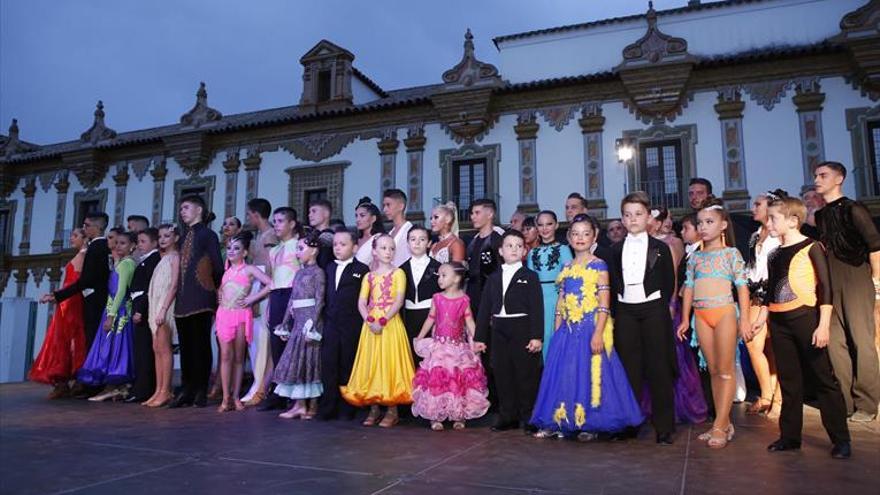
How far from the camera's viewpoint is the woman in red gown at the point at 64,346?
6098 mm

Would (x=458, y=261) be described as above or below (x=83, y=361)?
above

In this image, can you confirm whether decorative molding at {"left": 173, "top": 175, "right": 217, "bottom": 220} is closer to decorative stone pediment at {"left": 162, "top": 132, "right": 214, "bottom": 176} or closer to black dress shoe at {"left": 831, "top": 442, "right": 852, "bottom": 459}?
decorative stone pediment at {"left": 162, "top": 132, "right": 214, "bottom": 176}

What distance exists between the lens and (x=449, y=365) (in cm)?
447

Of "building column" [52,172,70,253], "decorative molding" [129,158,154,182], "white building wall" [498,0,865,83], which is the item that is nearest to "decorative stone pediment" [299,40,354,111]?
"white building wall" [498,0,865,83]

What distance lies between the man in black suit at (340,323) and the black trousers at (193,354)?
139 centimetres

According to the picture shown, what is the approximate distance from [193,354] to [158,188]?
16.7 metres

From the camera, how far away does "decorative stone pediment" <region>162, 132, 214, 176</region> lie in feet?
64.4

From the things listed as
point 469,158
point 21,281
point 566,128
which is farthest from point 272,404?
point 21,281

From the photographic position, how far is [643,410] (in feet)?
14.1

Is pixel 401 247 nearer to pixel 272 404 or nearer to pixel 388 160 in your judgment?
pixel 272 404

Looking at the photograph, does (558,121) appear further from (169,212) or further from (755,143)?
(169,212)

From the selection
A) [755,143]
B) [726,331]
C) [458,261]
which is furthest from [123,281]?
[755,143]

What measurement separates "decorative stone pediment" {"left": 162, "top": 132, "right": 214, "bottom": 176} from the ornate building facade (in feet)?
0.15

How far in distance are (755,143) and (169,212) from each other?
17709 millimetres
